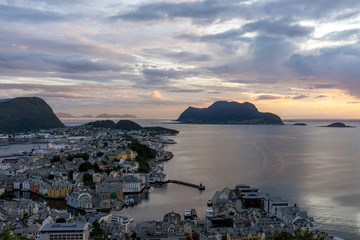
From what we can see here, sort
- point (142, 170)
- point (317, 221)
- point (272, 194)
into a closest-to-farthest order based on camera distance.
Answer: point (317, 221) → point (272, 194) → point (142, 170)

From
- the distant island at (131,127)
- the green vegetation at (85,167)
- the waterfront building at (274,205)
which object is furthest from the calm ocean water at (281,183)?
the distant island at (131,127)

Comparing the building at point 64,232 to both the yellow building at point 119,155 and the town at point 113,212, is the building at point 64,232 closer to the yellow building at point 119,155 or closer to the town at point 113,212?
the town at point 113,212

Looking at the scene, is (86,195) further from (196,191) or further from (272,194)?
(272,194)

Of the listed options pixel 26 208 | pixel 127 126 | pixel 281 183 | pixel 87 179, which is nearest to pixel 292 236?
pixel 26 208

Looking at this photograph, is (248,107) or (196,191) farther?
(248,107)

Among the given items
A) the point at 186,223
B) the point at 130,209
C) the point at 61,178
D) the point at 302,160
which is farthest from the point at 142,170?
the point at 302,160

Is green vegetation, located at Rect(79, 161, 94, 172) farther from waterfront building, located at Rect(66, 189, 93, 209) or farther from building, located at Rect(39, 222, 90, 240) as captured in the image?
building, located at Rect(39, 222, 90, 240)
